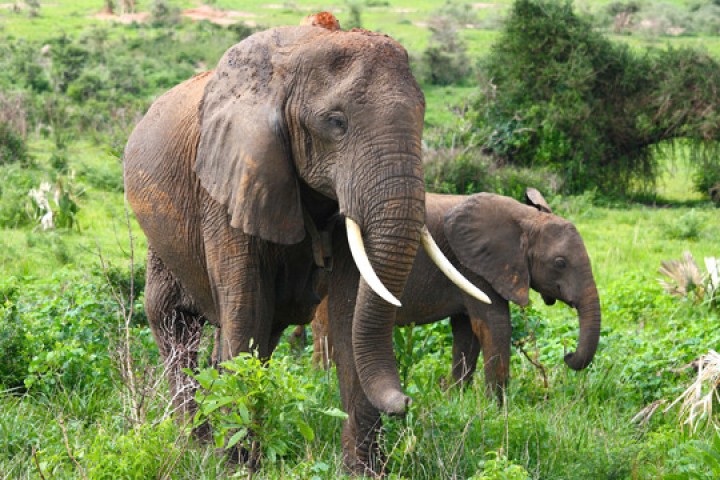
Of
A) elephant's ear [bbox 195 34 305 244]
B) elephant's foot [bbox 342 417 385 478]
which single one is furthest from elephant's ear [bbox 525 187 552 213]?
elephant's ear [bbox 195 34 305 244]

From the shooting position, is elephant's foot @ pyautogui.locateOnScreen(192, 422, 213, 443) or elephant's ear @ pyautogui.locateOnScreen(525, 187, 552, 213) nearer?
elephant's foot @ pyautogui.locateOnScreen(192, 422, 213, 443)

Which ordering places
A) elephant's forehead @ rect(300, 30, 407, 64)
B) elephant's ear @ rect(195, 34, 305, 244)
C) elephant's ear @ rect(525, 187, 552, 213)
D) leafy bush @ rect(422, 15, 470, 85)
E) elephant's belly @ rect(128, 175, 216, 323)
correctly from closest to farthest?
1. elephant's forehead @ rect(300, 30, 407, 64)
2. elephant's ear @ rect(195, 34, 305, 244)
3. elephant's belly @ rect(128, 175, 216, 323)
4. elephant's ear @ rect(525, 187, 552, 213)
5. leafy bush @ rect(422, 15, 470, 85)

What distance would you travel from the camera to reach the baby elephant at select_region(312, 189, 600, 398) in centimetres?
763

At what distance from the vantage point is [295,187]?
5277mm

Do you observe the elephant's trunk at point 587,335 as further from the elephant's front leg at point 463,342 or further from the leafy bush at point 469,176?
the leafy bush at point 469,176

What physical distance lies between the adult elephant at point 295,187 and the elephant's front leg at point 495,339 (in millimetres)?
1880

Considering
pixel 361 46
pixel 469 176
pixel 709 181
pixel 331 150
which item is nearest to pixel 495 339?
pixel 331 150

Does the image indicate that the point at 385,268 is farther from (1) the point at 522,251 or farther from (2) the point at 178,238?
(1) the point at 522,251

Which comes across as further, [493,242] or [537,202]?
[537,202]

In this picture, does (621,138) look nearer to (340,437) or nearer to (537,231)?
(537,231)

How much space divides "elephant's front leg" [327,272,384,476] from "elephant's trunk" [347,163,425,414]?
0.29 meters

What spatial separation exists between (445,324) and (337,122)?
409 centimetres

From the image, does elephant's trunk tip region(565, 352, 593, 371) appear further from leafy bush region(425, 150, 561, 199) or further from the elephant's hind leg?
leafy bush region(425, 150, 561, 199)

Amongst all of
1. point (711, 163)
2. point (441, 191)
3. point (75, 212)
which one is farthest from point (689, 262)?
point (711, 163)
